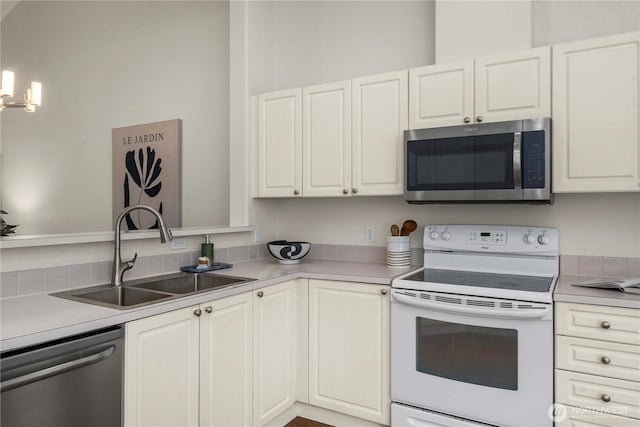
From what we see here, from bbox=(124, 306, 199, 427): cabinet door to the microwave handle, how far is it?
1644 millimetres

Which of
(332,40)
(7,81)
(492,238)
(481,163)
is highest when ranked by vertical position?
(332,40)

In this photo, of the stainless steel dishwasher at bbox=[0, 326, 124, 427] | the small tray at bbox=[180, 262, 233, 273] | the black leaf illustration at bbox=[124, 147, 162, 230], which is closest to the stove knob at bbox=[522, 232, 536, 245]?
the small tray at bbox=[180, 262, 233, 273]

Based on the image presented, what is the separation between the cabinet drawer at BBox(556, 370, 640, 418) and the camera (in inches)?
67.5

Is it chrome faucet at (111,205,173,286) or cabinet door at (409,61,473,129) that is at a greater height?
cabinet door at (409,61,473,129)

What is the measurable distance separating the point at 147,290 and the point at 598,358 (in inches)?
79.0

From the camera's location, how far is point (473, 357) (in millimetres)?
2014

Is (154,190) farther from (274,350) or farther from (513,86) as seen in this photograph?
(513,86)

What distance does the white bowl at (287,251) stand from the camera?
281 cm

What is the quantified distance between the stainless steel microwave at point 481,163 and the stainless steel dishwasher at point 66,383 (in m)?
1.68

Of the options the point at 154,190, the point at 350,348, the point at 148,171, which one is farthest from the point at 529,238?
the point at 148,171

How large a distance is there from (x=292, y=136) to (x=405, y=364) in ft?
5.24

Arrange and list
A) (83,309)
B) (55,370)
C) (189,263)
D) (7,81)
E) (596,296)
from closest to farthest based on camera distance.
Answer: (55,370) → (83,309) → (596,296) → (189,263) → (7,81)

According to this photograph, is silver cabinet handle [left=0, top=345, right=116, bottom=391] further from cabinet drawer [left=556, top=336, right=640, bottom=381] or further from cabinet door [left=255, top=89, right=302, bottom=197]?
cabinet drawer [left=556, top=336, right=640, bottom=381]

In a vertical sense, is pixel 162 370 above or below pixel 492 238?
below
